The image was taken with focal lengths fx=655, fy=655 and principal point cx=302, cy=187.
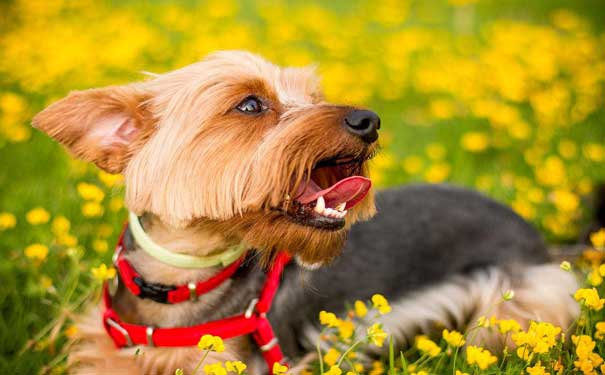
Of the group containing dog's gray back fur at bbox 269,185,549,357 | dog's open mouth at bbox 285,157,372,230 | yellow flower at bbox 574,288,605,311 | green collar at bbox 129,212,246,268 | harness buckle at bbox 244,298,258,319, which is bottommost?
dog's gray back fur at bbox 269,185,549,357

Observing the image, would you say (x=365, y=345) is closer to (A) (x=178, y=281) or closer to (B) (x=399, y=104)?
(A) (x=178, y=281)

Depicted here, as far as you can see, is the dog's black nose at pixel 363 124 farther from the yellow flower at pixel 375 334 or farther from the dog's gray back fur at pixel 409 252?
the dog's gray back fur at pixel 409 252

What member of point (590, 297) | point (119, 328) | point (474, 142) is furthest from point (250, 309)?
point (474, 142)

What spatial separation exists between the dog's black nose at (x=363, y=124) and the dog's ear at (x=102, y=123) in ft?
3.06

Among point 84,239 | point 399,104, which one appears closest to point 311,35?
point 399,104

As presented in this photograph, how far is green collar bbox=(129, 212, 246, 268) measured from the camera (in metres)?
3.01

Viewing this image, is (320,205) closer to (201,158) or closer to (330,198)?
(330,198)

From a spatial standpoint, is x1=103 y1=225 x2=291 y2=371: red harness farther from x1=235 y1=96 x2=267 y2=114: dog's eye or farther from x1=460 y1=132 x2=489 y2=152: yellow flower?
x1=460 y1=132 x2=489 y2=152: yellow flower

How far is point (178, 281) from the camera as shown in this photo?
3.08m

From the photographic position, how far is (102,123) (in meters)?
2.95

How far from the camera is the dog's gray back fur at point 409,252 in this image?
3.47 meters

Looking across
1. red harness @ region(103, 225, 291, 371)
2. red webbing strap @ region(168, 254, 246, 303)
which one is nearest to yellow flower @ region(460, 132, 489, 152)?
red harness @ region(103, 225, 291, 371)

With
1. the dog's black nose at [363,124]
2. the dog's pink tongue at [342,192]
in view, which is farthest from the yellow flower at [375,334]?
the dog's black nose at [363,124]

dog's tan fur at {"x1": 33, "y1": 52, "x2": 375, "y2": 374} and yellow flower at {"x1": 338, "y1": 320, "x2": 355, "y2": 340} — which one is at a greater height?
dog's tan fur at {"x1": 33, "y1": 52, "x2": 375, "y2": 374}
